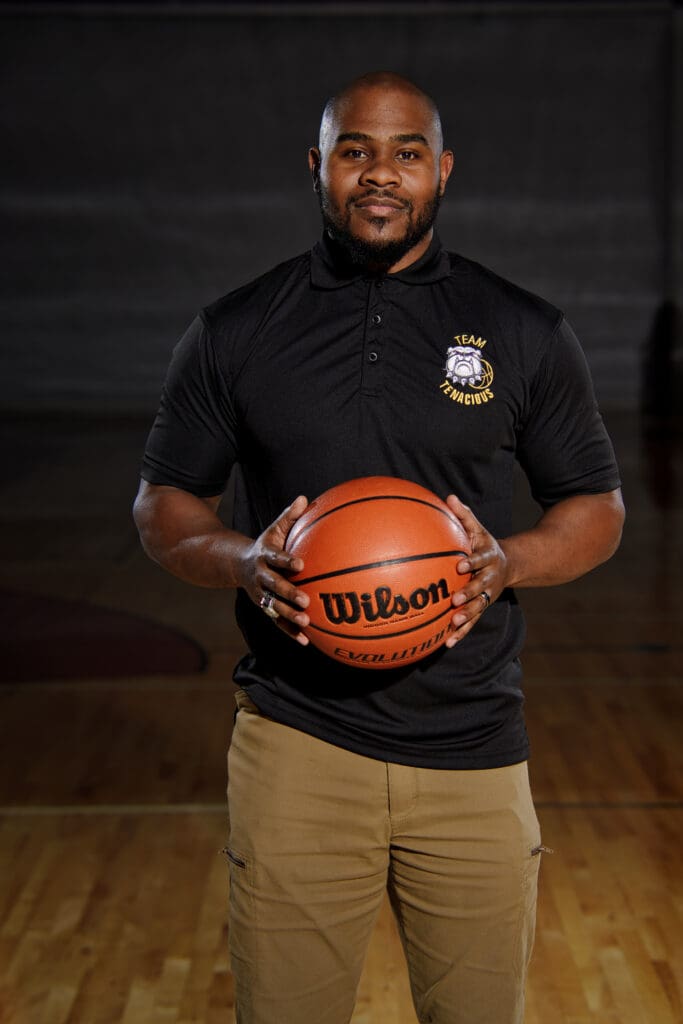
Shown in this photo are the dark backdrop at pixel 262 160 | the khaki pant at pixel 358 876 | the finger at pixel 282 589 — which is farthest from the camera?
the dark backdrop at pixel 262 160

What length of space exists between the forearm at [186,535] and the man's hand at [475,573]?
31cm

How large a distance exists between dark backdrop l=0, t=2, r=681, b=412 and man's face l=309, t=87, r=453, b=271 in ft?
35.3

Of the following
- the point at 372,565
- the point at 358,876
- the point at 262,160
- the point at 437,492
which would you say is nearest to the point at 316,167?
the point at 437,492

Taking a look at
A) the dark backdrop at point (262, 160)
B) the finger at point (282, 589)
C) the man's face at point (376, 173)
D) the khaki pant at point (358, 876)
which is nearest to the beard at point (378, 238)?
the man's face at point (376, 173)

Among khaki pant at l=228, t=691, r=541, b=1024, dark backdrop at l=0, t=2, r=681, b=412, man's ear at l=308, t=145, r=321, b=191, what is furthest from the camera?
dark backdrop at l=0, t=2, r=681, b=412

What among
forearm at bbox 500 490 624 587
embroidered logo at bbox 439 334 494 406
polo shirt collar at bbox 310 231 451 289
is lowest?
forearm at bbox 500 490 624 587

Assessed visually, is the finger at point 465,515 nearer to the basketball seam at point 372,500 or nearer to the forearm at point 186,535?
the basketball seam at point 372,500

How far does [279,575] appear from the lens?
1624 mm

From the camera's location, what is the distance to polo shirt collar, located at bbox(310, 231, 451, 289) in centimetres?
183

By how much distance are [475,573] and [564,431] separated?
0.95 feet

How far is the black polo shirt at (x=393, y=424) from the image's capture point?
5.76 ft

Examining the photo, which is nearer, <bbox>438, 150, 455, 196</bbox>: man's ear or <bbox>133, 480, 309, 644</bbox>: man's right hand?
<bbox>133, 480, 309, 644</bbox>: man's right hand

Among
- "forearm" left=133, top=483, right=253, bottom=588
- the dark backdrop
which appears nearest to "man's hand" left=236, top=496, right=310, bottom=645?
"forearm" left=133, top=483, right=253, bottom=588

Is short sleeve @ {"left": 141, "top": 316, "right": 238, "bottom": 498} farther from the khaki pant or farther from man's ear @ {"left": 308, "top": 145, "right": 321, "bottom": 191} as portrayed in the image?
the khaki pant
